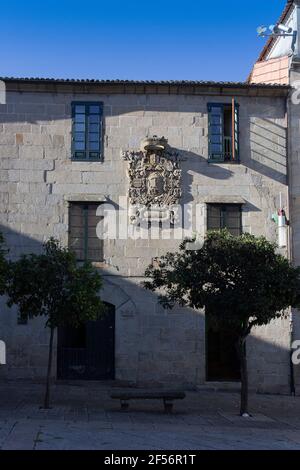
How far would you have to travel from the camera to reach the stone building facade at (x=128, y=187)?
18234mm

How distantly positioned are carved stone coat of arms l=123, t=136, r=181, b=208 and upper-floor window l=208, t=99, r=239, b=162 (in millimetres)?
1303

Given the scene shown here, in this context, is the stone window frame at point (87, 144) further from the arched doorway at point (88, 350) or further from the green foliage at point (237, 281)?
the green foliage at point (237, 281)

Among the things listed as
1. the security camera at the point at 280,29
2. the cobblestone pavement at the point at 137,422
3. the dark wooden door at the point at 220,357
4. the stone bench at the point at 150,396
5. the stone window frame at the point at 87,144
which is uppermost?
the security camera at the point at 280,29

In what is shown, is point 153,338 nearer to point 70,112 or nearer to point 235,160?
point 235,160

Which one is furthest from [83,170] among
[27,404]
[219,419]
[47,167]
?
[219,419]

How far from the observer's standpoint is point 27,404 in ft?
48.5

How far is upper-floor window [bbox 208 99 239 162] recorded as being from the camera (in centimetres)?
1908

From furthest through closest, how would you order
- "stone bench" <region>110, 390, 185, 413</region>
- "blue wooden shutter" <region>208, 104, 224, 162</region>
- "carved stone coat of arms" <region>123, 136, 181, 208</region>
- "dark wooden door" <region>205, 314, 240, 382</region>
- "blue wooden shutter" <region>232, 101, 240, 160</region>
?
"blue wooden shutter" <region>208, 104, 224, 162</region>, "blue wooden shutter" <region>232, 101, 240, 160</region>, "carved stone coat of arms" <region>123, 136, 181, 208</region>, "dark wooden door" <region>205, 314, 240, 382</region>, "stone bench" <region>110, 390, 185, 413</region>

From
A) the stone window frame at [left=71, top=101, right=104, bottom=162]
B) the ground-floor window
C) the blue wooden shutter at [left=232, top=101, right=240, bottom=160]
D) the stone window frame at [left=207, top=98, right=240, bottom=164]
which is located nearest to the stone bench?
the ground-floor window

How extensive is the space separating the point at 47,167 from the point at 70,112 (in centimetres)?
180

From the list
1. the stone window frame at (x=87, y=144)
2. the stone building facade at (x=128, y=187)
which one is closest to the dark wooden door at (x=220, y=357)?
the stone building facade at (x=128, y=187)

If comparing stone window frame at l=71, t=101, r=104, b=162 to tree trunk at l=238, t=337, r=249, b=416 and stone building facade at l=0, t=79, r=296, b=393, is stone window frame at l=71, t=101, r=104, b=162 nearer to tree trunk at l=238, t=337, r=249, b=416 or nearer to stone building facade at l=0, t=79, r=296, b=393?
stone building facade at l=0, t=79, r=296, b=393

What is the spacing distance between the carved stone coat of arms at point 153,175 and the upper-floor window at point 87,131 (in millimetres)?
940
